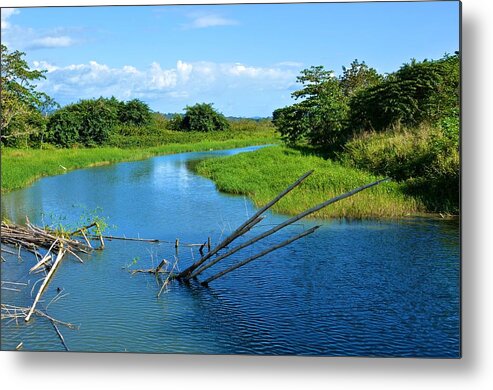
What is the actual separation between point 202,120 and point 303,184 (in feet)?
3.29

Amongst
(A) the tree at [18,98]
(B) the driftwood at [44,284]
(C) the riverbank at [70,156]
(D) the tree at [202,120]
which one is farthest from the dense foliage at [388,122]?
(B) the driftwood at [44,284]

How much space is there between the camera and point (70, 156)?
587cm

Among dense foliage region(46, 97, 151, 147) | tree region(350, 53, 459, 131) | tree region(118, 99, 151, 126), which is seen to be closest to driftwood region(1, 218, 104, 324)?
dense foliage region(46, 97, 151, 147)

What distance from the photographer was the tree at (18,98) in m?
4.51

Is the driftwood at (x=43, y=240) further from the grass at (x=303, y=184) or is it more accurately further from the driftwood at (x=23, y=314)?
the grass at (x=303, y=184)

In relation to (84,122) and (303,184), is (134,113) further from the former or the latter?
(303,184)

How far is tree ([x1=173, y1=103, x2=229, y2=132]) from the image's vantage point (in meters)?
5.19

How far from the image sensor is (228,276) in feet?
15.4

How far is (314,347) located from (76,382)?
135 cm

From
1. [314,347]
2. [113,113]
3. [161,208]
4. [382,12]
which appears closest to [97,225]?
[161,208]

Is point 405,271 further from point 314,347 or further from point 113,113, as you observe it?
point 113,113

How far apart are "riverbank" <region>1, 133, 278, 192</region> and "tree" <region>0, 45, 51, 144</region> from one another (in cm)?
17

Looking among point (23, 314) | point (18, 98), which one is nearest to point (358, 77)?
point (18, 98)

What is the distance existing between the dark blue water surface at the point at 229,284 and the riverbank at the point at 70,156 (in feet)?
0.38
